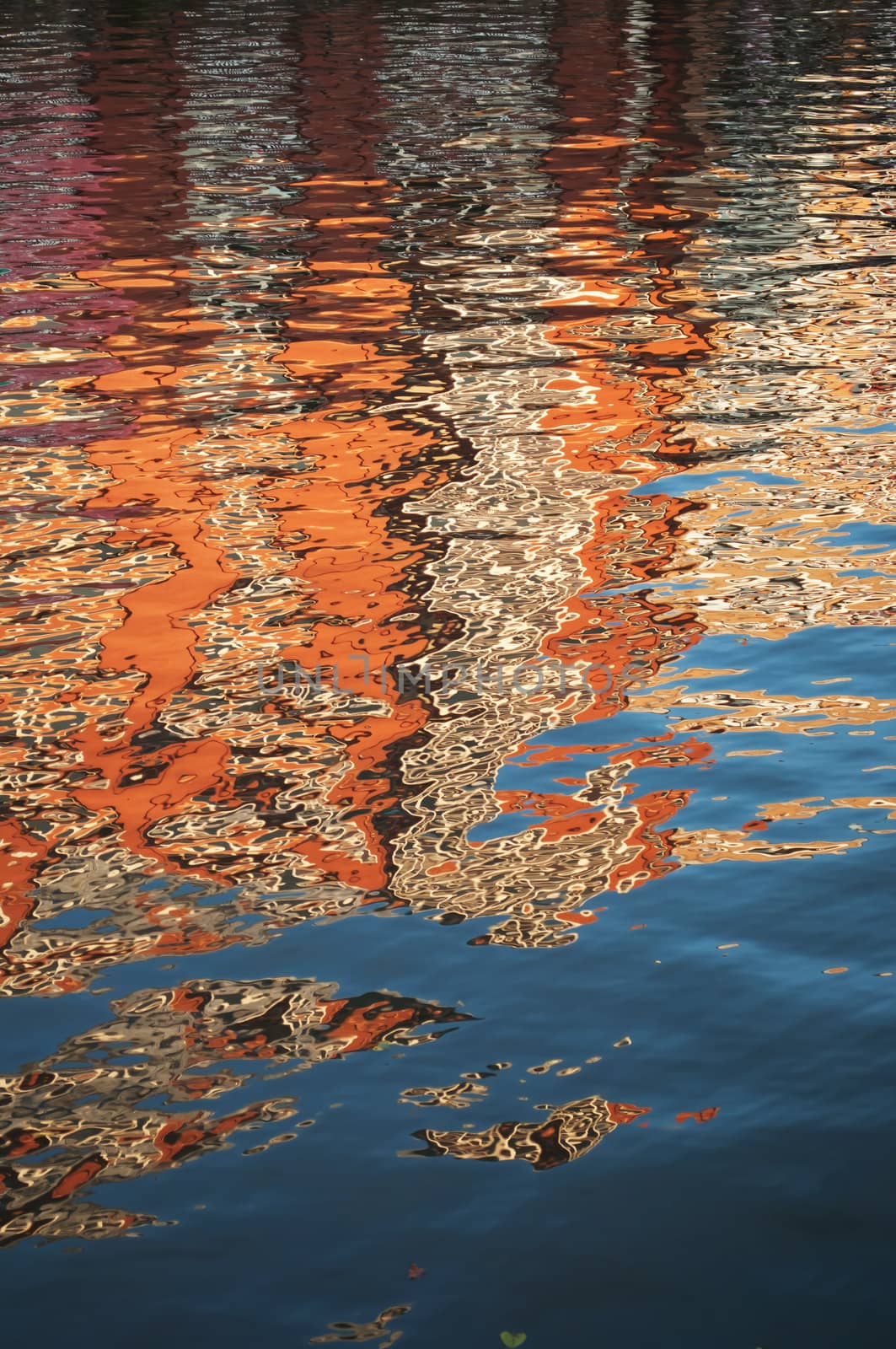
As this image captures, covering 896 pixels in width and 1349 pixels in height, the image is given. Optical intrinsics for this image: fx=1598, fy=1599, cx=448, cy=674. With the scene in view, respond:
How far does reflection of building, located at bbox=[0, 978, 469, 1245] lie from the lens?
4180 mm

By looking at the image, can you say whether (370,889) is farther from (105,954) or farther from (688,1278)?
(688,1278)

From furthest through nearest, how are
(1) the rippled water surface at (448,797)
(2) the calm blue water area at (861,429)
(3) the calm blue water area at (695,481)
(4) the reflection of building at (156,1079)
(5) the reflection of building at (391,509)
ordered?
(2) the calm blue water area at (861,429) < (3) the calm blue water area at (695,481) < (5) the reflection of building at (391,509) < (4) the reflection of building at (156,1079) < (1) the rippled water surface at (448,797)

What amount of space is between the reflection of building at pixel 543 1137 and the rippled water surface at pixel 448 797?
0.01m

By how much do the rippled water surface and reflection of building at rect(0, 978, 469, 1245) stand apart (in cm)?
2

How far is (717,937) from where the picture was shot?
16.8 feet

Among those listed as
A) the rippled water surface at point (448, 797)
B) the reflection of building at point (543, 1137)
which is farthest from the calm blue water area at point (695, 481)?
the reflection of building at point (543, 1137)

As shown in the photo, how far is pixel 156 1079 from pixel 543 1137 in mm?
1125

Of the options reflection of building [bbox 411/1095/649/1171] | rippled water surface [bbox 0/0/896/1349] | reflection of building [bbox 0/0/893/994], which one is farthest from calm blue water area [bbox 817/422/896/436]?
reflection of building [bbox 411/1095/649/1171]

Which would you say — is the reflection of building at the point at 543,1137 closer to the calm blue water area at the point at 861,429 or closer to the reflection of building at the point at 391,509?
the reflection of building at the point at 391,509

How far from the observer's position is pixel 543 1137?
4.26 meters

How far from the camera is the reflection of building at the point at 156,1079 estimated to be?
4.18m

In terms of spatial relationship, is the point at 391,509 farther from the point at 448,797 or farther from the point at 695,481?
the point at 448,797

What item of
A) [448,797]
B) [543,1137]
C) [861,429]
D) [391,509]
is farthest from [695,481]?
[543,1137]

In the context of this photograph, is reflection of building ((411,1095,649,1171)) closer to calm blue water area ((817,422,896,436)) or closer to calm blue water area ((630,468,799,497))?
calm blue water area ((630,468,799,497))
